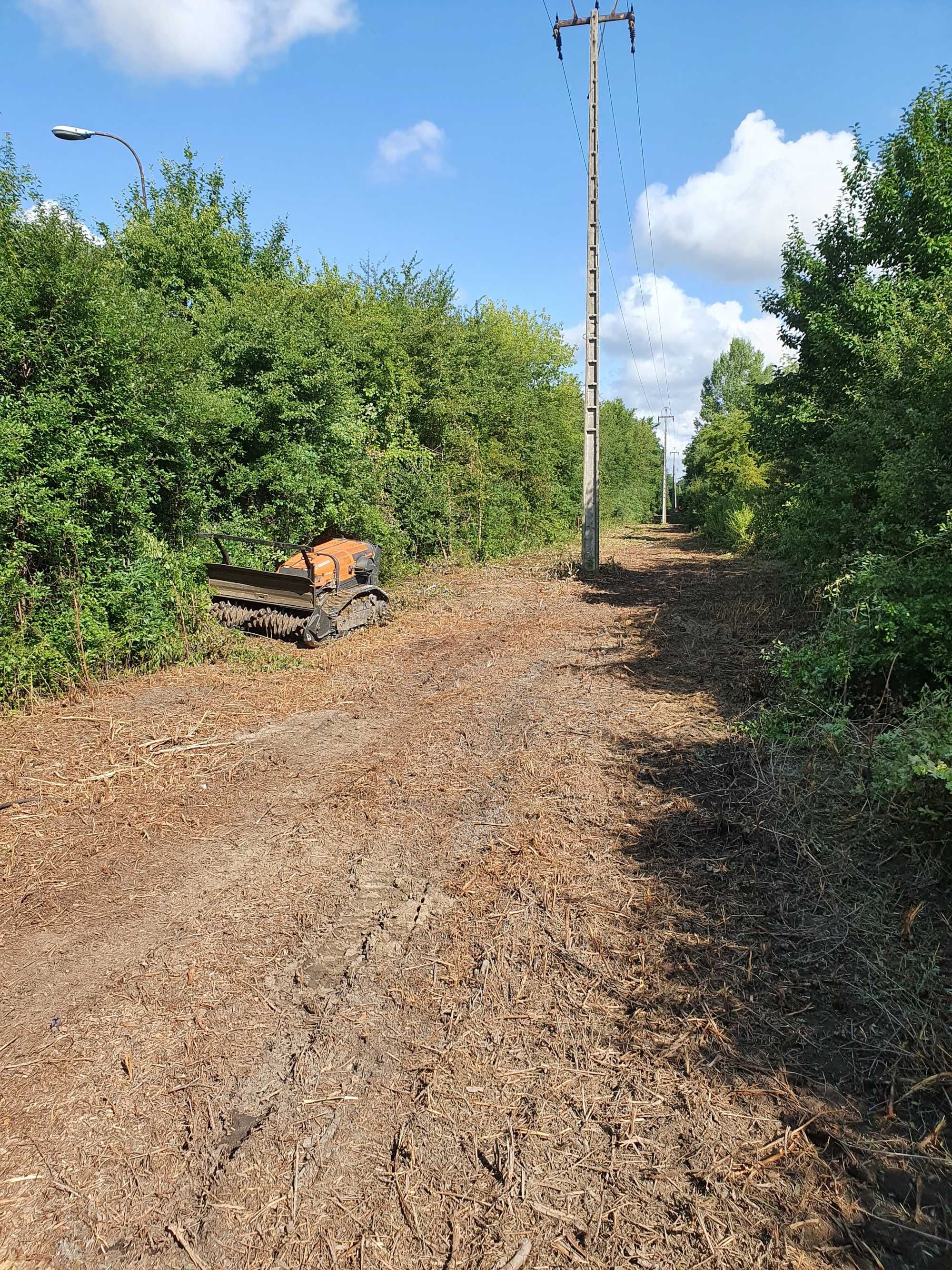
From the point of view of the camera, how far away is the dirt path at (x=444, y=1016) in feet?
6.79

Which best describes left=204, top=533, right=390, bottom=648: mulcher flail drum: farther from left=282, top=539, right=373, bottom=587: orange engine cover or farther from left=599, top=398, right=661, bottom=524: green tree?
left=599, top=398, right=661, bottom=524: green tree

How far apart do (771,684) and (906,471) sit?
6.77 feet

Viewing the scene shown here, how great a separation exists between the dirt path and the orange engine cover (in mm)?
3920

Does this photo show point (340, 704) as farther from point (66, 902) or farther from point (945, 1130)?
point (945, 1130)

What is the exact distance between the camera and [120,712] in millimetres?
6457

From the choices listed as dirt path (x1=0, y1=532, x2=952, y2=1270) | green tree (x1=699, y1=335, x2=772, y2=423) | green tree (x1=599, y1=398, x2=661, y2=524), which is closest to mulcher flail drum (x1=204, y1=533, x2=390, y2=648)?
dirt path (x1=0, y1=532, x2=952, y2=1270)

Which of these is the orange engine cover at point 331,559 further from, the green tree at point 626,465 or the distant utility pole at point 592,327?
the green tree at point 626,465

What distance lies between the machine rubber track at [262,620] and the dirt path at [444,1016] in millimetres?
3201

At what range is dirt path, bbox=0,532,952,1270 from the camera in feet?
6.79

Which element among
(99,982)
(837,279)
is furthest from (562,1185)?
(837,279)

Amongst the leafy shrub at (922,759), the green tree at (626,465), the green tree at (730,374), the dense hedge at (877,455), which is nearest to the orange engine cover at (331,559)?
the dense hedge at (877,455)

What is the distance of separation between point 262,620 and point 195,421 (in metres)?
2.59

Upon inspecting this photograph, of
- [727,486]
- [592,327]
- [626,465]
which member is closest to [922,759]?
[592,327]

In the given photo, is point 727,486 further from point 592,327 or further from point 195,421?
point 195,421
